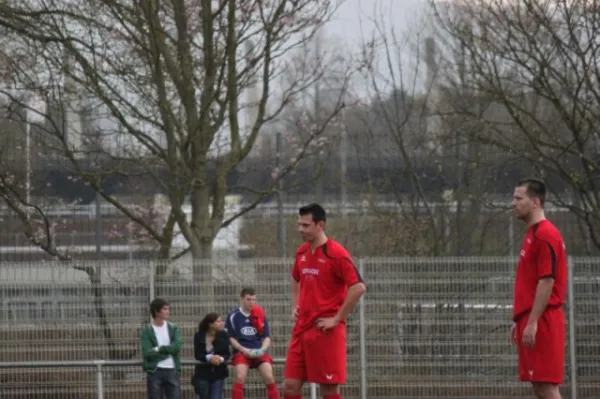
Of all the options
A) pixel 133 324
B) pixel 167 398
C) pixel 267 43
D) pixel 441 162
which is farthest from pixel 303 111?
pixel 167 398

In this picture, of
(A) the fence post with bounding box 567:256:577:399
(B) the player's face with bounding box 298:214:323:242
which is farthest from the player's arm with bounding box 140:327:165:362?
(A) the fence post with bounding box 567:256:577:399

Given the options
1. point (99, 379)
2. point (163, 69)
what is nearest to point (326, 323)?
point (99, 379)

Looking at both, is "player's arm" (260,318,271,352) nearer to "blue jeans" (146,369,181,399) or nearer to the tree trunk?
"blue jeans" (146,369,181,399)

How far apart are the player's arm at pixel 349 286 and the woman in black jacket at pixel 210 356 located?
566 centimetres

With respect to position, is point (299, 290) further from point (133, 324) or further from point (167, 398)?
point (133, 324)

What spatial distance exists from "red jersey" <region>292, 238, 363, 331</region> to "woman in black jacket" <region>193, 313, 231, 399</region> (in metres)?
5.41

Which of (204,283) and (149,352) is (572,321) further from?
(149,352)

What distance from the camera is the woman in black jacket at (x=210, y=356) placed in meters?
16.1

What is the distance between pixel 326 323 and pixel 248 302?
579 cm

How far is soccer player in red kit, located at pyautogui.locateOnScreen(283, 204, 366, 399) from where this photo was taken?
1066 cm

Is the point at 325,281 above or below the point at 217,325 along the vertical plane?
above

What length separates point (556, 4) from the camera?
18.4m

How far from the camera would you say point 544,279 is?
9.58m

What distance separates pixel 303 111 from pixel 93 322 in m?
19.1
